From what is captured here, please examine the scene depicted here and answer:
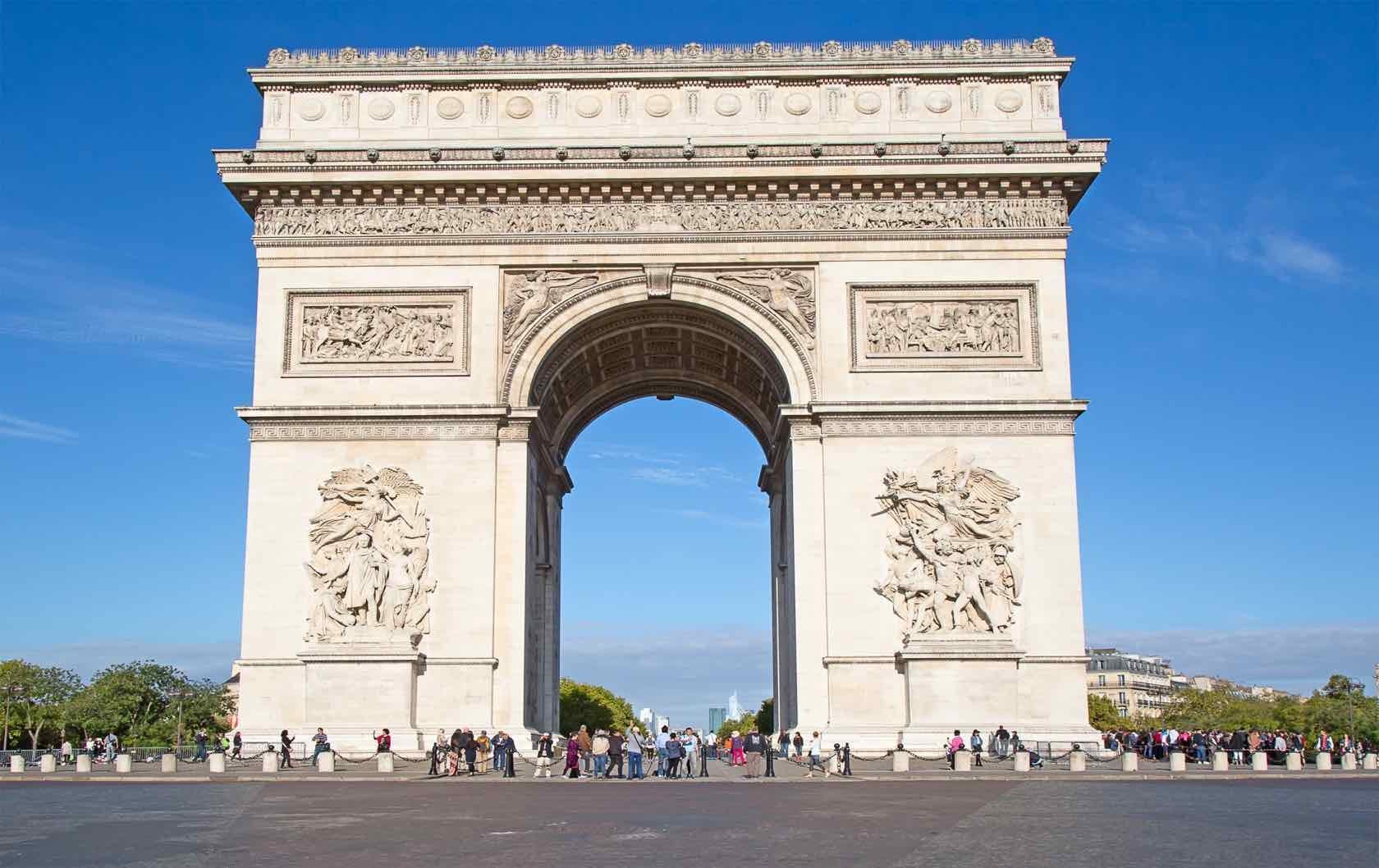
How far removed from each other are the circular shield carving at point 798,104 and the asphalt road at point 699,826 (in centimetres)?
1638

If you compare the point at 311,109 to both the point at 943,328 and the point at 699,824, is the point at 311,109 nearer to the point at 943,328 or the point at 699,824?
the point at 943,328

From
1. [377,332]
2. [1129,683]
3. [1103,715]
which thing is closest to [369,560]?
[377,332]

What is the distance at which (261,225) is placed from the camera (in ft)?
107

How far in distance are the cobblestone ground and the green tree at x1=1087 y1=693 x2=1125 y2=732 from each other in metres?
78.7

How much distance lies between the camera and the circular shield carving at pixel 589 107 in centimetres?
3341

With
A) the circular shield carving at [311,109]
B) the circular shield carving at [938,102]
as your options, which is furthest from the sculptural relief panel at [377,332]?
the circular shield carving at [938,102]

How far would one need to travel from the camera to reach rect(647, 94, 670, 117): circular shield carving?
109 ft

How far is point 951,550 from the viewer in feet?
100

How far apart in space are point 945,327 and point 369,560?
Answer: 43.7 ft

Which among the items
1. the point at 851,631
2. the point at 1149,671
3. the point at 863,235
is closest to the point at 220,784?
the point at 851,631

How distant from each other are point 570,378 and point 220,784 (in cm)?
1456

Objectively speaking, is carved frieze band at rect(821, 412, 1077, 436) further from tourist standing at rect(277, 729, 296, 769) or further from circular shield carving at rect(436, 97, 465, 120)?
tourist standing at rect(277, 729, 296, 769)

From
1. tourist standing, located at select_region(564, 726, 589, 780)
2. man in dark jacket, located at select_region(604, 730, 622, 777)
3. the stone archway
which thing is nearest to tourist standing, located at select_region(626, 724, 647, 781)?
man in dark jacket, located at select_region(604, 730, 622, 777)

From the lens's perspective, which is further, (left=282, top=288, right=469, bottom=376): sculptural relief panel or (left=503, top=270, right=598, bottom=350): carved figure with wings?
(left=503, top=270, right=598, bottom=350): carved figure with wings
